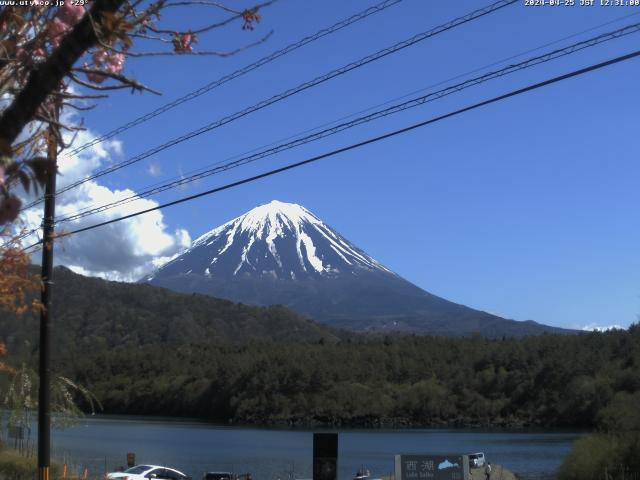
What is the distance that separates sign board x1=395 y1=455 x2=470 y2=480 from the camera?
22.8 meters

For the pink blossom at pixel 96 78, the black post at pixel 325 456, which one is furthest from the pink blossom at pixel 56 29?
the black post at pixel 325 456

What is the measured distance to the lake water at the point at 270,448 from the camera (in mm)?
49344

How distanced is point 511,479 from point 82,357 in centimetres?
10068

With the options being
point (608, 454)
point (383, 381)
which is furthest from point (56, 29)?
point (383, 381)

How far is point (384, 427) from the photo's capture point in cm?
10531

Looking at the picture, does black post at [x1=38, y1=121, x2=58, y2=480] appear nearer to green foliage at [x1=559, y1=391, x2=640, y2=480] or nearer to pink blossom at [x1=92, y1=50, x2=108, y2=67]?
pink blossom at [x1=92, y1=50, x2=108, y2=67]

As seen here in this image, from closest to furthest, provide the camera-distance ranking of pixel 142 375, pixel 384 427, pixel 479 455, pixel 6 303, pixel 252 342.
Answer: pixel 6 303 → pixel 479 455 → pixel 384 427 → pixel 142 375 → pixel 252 342

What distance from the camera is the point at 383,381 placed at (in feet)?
396

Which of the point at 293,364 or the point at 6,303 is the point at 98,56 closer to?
the point at 6,303

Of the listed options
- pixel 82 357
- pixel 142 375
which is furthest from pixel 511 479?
→ pixel 82 357

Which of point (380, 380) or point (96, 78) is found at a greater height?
point (96, 78)

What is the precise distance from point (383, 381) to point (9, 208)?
118192 mm

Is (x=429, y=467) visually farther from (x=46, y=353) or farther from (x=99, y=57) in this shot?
(x=99, y=57)

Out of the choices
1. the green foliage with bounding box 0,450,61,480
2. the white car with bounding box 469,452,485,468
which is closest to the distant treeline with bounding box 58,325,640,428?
the white car with bounding box 469,452,485,468
